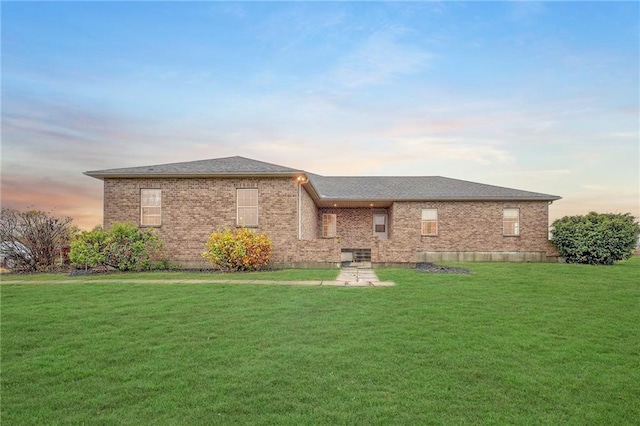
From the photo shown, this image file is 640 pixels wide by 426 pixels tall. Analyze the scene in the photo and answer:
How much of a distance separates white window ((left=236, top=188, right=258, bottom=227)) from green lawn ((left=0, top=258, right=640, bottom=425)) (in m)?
6.96

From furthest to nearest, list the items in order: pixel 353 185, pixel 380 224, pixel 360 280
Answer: pixel 353 185 < pixel 380 224 < pixel 360 280

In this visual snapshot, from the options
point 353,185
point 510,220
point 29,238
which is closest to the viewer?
point 29,238

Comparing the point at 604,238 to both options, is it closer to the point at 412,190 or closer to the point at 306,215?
the point at 412,190

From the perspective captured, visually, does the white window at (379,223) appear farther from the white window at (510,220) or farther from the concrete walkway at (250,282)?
the concrete walkway at (250,282)

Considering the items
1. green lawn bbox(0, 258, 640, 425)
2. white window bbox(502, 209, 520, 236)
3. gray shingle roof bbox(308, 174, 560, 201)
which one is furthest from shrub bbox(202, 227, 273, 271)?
white window bbox(502, 209, 520, 236)

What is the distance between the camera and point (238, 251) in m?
14.8

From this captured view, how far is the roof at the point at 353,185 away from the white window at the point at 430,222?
0.83m

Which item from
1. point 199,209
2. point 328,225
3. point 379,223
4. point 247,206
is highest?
point 247,206

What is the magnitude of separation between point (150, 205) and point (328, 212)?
11.9 m

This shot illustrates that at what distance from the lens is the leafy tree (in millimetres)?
15906

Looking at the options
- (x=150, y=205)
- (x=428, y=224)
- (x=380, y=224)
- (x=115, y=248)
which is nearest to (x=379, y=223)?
(x=380, y=224)

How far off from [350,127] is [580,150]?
Result: 1076 centimetres

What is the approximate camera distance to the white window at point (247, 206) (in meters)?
16.7

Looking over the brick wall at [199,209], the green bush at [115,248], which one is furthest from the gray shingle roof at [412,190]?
the green bush at [115,248]
